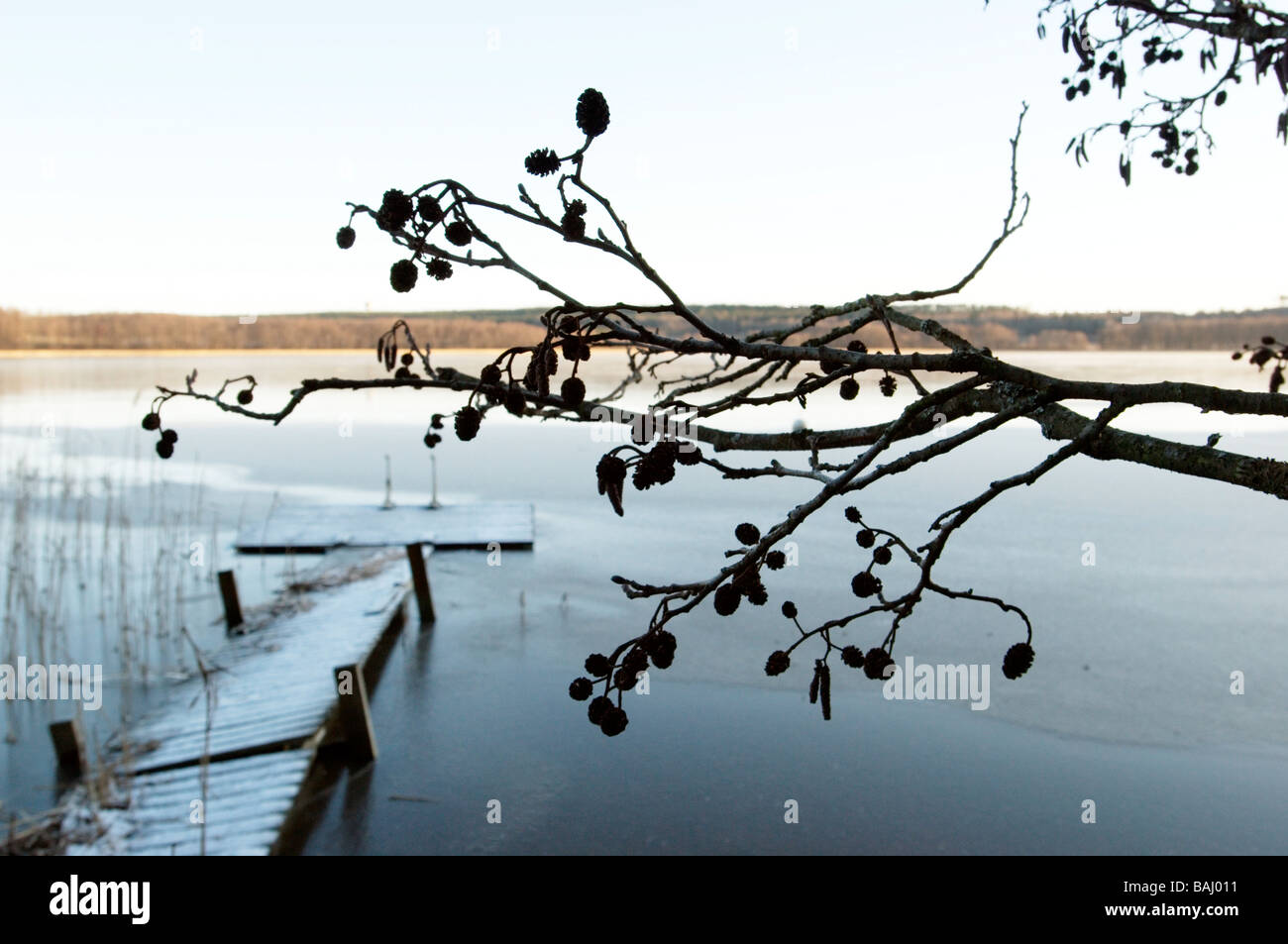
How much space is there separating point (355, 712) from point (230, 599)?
3282 millimetres

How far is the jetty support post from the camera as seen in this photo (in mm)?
9758

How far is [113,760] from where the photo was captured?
650 centimetres

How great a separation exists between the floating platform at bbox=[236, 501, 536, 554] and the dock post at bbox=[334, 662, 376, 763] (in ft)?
18.1

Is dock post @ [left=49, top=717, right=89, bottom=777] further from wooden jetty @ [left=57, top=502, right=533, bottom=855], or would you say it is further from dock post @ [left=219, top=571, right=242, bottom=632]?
dock post @ [left=219, top=571, right=242, bottom=632]

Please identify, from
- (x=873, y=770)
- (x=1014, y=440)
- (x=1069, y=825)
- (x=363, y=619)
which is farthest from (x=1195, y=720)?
(x=1014, y=440)

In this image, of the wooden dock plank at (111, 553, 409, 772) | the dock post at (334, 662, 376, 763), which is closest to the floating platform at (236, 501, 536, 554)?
the wooden dock plank at (111, 553, 409, 772)

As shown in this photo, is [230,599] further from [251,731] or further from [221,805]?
[221,805]

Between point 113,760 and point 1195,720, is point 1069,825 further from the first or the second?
point 113,760

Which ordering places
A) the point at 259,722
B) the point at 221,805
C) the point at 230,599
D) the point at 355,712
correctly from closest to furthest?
1. the point at 221,805
2. the point at 259,722
3. the point at 355,712
4. the point at 230,599


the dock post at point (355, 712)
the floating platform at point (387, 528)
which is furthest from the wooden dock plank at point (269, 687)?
the floating platform at point (387, 528)

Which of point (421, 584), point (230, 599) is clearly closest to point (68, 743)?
point (230, 599)

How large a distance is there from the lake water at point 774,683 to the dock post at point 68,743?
24cm

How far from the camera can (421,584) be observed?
10828 millimetres

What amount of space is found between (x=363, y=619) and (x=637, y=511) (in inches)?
257
